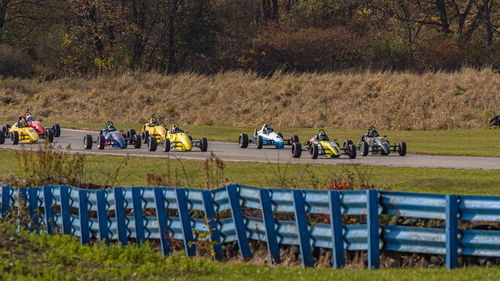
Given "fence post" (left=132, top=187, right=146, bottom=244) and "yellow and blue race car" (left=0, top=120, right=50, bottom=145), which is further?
"yellow and blue race car" (left=0, top=120, right=50, bottom=145)

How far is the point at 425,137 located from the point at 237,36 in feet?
122

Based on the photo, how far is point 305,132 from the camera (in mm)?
45062

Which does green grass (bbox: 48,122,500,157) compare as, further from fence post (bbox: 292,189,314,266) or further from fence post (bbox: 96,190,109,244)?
fence post (bbox: 292,189,314,266)

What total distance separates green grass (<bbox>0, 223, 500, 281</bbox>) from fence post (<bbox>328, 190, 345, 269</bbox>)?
0.33 meters

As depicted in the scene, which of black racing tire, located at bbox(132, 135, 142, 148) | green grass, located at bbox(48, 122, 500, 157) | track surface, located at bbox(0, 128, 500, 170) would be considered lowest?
green grass, located at bbox(48, 122, 500, 157)

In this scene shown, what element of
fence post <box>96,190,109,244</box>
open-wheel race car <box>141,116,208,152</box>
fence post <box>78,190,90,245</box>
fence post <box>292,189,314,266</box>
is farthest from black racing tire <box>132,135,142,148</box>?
fence post <box>292,189,314,266</box>

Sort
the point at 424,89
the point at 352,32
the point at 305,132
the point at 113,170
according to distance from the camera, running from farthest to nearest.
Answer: the point at 352,32 → the point at 424,89 → the point at 305,132 → the point at 113,170

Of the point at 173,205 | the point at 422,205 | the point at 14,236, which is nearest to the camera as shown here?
the point at 422,205

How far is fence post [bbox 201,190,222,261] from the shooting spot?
43.5 feet

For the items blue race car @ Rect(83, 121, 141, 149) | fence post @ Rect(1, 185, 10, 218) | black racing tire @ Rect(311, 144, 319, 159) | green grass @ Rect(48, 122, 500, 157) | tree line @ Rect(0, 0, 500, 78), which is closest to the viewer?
fence post @ Rect(1, 185, 10, 218)

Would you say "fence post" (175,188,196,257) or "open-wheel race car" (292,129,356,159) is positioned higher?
"fence post" (175,188,196,257)

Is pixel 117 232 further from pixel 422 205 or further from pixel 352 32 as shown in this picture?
pixel 352 32

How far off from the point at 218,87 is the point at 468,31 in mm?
20223

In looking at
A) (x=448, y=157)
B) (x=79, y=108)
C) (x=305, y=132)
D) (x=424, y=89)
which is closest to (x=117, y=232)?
(x=448, y=157)
